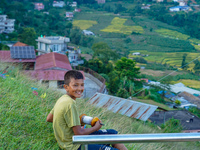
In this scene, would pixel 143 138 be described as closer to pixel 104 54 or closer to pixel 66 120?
pixel 66 120

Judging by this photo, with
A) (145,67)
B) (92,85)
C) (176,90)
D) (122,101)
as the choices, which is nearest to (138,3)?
(145,67)

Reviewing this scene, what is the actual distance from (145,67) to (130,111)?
1627 inches

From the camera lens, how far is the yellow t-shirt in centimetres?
225

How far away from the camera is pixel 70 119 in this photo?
2.25 meters

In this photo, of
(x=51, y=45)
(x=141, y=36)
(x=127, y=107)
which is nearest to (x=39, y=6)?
(x=141, y=36)

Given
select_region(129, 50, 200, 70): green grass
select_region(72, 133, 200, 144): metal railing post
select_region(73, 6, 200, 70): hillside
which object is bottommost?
select_region(129, 50, 200, 70): green grass

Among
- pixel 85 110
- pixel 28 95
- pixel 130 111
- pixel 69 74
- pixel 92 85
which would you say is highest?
pixel 69 74

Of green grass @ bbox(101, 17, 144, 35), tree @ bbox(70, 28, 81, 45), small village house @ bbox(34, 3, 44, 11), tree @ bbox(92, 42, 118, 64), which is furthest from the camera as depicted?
green grass @ bbox(101, 17, 144, 35)

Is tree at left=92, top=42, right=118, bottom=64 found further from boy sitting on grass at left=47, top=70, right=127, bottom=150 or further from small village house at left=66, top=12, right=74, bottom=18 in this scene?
small village house at left=66, top=12, right=74, bottom=18

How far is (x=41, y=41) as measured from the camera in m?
28.1

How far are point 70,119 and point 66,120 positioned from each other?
0.14ft

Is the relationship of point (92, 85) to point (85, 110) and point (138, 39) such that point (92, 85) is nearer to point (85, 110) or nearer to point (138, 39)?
point (85, 110)

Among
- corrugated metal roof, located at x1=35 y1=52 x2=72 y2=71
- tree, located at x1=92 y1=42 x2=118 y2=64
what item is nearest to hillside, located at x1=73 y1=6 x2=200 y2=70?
tree, located at x1=92 y1=42 x2=118 y2=64

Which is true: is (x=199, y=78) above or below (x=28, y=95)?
below
